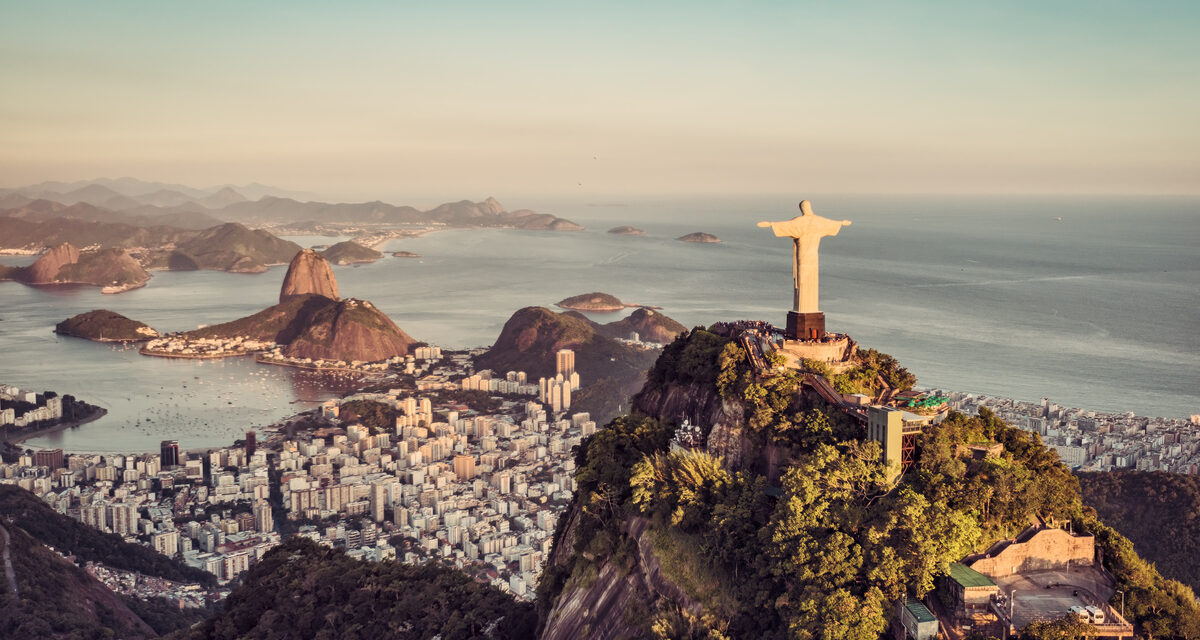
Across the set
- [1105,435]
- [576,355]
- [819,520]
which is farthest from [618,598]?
[576,355]

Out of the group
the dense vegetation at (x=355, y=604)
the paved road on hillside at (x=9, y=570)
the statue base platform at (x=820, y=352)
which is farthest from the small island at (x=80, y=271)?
the statue base platform at (x=820, y=352)

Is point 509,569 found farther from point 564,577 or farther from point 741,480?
point 741,480

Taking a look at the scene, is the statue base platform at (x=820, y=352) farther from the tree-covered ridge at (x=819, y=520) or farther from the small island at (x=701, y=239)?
the small island at (x=701, y=239)

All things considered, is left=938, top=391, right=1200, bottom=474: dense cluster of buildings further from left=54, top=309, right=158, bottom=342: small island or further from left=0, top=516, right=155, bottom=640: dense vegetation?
left=54, top=309, right=158, bottom=342: small island

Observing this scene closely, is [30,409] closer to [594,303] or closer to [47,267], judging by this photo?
[594,303]

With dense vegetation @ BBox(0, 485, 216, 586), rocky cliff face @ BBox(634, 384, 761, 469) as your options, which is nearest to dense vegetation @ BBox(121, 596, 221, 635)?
dense vegetation @ BBox(0, 485, 216, 586)

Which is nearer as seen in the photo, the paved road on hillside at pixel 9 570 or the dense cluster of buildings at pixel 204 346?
the paved road on hillside at pixel 9 570

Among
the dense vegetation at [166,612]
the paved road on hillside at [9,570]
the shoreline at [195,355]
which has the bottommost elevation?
the dense vegetation at [166,612]
